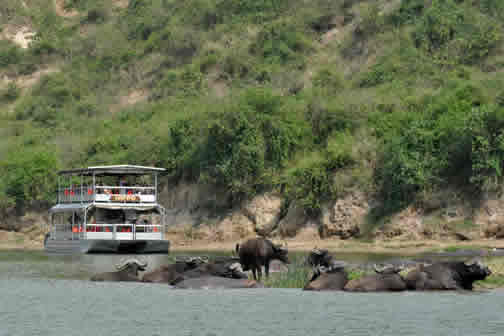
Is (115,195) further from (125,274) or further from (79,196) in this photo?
(125,274)

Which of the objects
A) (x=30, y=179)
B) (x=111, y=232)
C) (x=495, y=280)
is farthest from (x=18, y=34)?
(x=495, y=280)

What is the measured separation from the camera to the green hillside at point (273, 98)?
44.7 meters

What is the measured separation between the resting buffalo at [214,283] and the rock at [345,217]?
22.5 m

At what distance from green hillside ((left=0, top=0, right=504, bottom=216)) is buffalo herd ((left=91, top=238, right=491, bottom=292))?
18.7m

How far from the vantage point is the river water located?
15992 millimetres

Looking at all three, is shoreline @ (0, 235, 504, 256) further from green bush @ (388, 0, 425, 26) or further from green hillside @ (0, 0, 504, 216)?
green bush @ (388, 0, 425, 26)

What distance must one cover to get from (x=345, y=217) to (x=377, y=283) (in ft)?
79.9

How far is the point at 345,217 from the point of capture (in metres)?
45.3

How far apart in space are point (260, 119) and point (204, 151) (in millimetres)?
4040

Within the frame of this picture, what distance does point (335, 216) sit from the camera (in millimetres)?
45656

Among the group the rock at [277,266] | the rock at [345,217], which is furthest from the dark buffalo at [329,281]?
the rock at [345,217]

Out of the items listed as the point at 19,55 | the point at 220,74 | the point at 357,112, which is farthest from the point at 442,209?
the point at 19,55

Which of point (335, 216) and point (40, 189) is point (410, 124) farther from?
point (40, 189)

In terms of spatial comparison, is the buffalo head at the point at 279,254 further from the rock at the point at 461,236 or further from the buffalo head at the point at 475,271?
the rock at the point at 461,236
